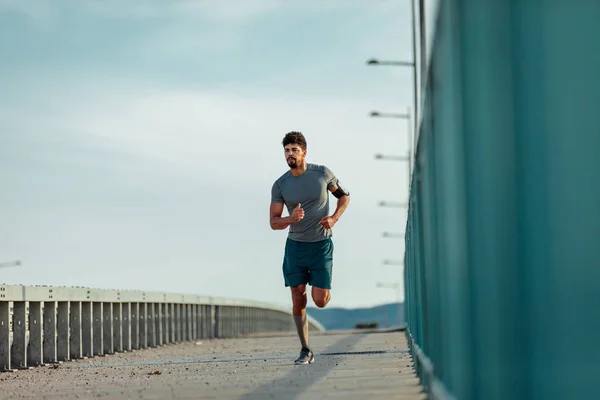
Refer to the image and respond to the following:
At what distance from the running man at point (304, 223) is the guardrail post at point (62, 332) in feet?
17.8

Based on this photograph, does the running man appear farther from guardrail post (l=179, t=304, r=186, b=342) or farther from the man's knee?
guardrail post (l=179, t=304, r=186, b=342)

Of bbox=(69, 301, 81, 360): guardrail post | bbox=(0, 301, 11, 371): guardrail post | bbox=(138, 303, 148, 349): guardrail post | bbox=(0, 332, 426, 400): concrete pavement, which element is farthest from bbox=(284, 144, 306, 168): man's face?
bbox=(138, 303, 148, 349): guardrail post

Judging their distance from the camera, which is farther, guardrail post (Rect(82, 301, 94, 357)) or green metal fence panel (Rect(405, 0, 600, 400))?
guardrail post (Rect(82, 301, 94, 357))

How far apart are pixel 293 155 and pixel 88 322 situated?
24.4 ft

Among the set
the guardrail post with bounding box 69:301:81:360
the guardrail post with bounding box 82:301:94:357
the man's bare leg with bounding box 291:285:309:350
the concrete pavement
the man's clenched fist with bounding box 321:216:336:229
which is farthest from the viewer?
the guardrail post with bounding box 82:301:94:357

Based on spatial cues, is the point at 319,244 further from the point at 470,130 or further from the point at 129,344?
the point at 129,344

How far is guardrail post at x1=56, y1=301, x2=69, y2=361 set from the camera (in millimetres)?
17281

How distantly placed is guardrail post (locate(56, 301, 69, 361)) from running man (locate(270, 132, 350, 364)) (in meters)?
5.44

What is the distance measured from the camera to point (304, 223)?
12.4 metres

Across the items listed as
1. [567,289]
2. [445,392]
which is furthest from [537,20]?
[445,392]

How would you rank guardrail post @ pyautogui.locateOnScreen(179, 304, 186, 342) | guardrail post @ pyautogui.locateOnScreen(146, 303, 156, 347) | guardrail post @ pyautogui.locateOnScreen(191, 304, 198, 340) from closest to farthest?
1. guardrail post @ pyautogui.locateOnScreen(146, 303, 156, 347)
2. guardrail post @ pyautogui.locateOnScreen(179, 304, 186, 342)
3. guardrail post @ pyautogui.locateOnScreen(191, 304, 198, 340)

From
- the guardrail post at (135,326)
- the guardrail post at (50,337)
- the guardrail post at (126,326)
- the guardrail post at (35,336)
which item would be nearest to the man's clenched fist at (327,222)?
the guardrail post at (35,336)

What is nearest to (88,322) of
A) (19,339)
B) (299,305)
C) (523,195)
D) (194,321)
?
(19,339)

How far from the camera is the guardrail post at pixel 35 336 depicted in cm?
1566
